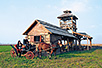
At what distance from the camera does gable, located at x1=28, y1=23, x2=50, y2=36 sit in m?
17.7

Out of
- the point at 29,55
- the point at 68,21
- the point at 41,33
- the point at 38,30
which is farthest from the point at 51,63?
the point at 68,21

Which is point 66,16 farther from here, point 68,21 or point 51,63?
point 51,63

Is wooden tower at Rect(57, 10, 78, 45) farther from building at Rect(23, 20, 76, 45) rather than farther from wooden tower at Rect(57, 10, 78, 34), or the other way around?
building at Rect(23, 20, 76, 45)

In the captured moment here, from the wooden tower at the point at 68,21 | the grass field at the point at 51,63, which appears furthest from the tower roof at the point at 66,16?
the grass field at the point at 51,63

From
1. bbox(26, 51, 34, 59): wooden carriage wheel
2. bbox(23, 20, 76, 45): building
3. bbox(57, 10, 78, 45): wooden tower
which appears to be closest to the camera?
bbox(26, 51, 34, 59): wooden carriage wheel

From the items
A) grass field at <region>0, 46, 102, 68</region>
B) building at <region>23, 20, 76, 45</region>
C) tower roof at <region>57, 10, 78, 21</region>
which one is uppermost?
tower roof at <region>57, 10, 78, 21</region>

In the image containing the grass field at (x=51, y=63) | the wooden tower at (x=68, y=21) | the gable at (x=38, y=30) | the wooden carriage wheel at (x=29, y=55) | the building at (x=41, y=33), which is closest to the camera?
the grass field at (x=51, y=63)

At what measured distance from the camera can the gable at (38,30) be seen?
1770 centimetres

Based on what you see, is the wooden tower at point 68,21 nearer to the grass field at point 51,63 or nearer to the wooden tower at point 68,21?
the wooden tower at point 68,21

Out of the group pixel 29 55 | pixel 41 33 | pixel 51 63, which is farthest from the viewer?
pixel 41 33

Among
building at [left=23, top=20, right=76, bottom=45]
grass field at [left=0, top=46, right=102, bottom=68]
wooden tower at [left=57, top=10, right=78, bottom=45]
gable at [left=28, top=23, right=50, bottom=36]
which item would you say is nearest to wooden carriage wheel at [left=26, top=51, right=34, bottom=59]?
grass field at [left=0, top=46, right=102, bottom=68]

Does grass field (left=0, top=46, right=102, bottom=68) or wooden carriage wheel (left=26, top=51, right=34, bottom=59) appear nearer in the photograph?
grass field (left=0, top=46, right=102, bottom=68)

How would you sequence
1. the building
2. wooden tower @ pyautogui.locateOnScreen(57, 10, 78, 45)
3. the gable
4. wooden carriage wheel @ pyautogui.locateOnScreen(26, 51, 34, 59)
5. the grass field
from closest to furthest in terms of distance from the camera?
the grass field, wooden carriage wheel @ pyautogui.locateOnScreen(26, 51, 34, 59), the building, the gable, wooden tower @ pyautogui.locateOnScreen(57, 10, 78, 45)

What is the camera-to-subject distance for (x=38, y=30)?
18484mm
